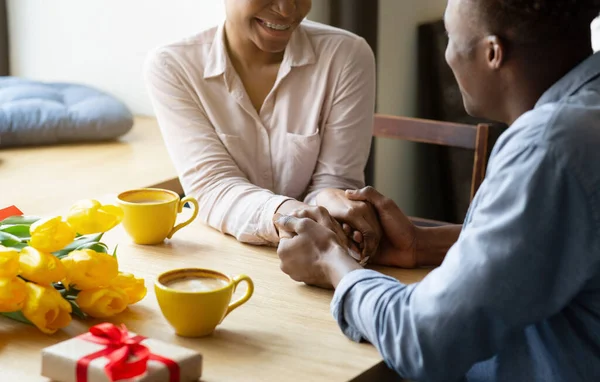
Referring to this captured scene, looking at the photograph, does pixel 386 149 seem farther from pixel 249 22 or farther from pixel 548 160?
pixel 548 160

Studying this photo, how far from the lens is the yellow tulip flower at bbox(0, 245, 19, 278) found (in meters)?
1.09

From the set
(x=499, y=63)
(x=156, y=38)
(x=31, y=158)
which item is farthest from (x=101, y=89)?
(x=499, y=63)

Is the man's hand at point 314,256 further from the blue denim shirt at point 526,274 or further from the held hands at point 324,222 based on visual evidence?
the blue denim shirt at point 526,274

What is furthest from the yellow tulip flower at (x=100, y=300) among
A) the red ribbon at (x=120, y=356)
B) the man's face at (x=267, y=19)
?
the man's face at (x=267, y=19)

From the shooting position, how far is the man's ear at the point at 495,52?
1.03 metres

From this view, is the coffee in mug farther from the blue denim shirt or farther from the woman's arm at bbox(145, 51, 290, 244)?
the woman's arm at bbox(145, 51, 290, 244)

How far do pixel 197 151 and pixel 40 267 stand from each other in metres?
0.66

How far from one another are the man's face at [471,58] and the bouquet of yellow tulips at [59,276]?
0.51 metres

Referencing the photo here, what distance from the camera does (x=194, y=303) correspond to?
108 centimetres

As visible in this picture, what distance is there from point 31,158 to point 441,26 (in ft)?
5.02

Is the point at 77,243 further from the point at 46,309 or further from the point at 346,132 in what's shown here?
the point at 346,132

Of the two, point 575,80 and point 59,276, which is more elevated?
point 575,80

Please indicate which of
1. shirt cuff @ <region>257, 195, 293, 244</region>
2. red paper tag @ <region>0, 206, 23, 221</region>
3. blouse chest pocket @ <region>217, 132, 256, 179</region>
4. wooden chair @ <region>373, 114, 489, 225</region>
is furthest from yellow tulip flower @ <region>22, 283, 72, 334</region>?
wooden chair @ <region>373, 114, 489, 225</region>

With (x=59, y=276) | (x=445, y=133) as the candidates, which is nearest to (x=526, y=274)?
(x=59, y=276)
